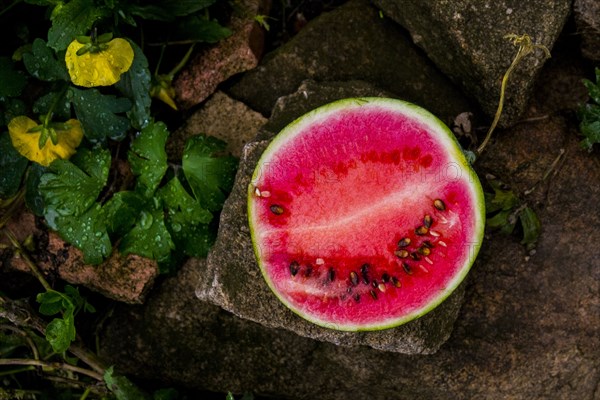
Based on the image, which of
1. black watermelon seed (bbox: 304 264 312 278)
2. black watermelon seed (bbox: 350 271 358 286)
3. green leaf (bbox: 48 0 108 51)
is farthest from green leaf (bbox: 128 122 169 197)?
black watermelon seed (bbox: 350 271 358 286)

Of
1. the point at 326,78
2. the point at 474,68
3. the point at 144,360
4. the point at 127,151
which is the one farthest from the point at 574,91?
the point at 144,360

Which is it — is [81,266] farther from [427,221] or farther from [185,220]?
[427,221]

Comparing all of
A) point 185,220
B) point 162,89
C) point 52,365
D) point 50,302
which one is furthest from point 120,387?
point 162,89

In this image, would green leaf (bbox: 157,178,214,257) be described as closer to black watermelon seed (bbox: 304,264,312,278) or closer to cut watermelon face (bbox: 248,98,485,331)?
cut watermelon face (bbox: 248,98,485,331)

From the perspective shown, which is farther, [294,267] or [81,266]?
[81,266]

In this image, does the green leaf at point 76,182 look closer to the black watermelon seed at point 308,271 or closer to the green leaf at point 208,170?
the green leaf at point 208,170

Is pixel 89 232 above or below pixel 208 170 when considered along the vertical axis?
below

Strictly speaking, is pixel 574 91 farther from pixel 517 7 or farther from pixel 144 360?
pixel 144 360
